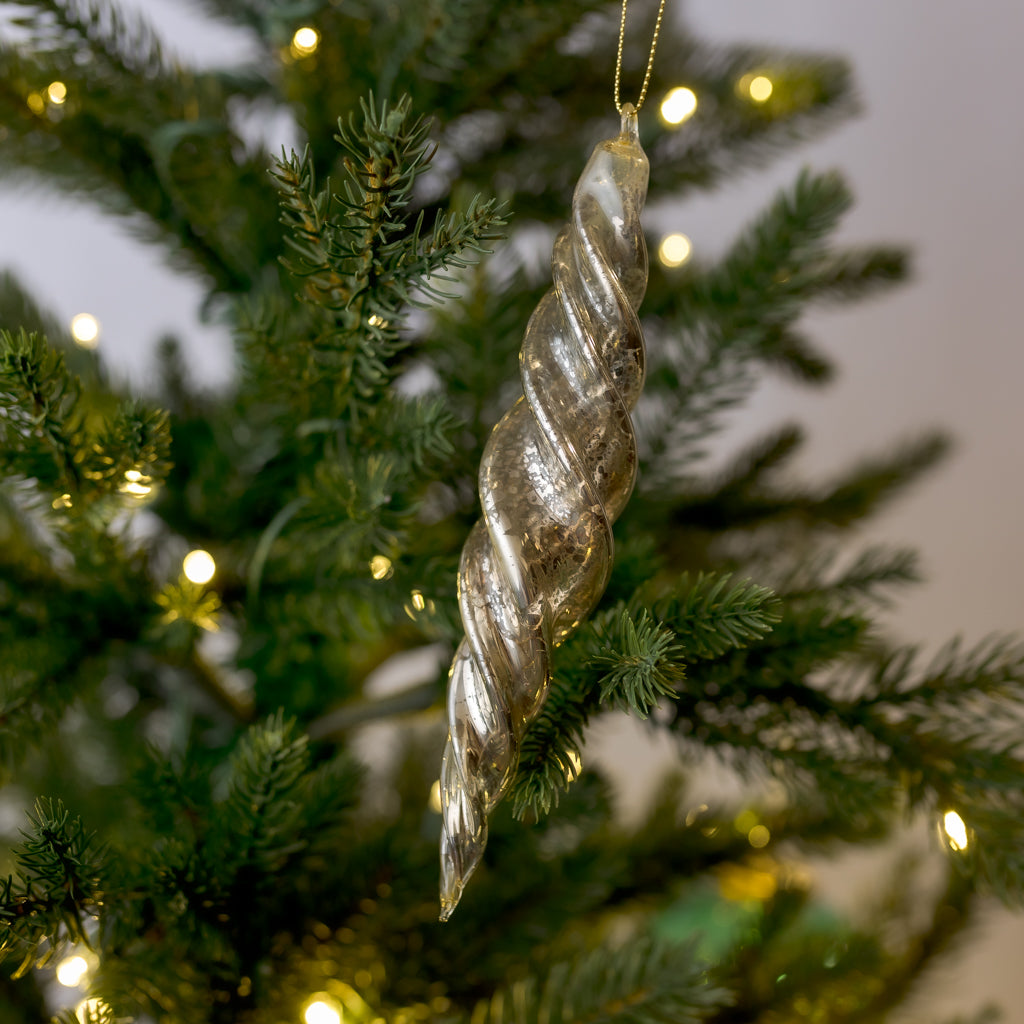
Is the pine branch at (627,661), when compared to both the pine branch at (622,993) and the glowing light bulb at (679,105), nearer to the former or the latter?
the pine branch at (622,993)

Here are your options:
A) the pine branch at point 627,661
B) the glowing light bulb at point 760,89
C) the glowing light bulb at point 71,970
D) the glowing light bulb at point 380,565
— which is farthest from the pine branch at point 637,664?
the glowing light bulb at point 760,89

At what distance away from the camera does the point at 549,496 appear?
9.4 inches

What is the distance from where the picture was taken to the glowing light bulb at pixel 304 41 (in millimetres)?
351

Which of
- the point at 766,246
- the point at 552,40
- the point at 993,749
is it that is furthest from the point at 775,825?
the point at 552,40

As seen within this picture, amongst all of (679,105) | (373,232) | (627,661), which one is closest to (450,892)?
(627,661)

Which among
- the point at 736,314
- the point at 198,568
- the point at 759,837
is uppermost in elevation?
the point at 736,314

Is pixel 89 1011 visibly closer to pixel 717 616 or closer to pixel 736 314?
pixel 717 616

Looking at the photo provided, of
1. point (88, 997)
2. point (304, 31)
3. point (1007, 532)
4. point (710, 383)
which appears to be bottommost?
point (1007, 532)

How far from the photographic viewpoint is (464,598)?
24 centimetres

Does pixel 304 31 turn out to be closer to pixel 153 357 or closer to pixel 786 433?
pixel 153 357

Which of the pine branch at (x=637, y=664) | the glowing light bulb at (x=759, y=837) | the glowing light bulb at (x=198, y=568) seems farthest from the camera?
the glowing light bulb at (x=759, y=837)

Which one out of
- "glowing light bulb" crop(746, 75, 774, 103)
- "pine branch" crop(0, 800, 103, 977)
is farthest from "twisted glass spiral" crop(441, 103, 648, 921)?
"glowing light bulb" crop(746, 75, 774, 103)

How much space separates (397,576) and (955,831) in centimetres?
22

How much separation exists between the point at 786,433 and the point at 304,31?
0.32m
